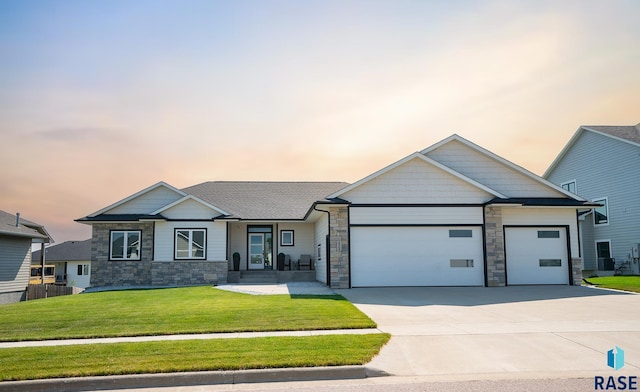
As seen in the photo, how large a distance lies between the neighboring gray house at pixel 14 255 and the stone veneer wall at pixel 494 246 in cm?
2243

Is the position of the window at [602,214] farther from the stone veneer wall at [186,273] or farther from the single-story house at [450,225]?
the stone veneer wall at [186,273]

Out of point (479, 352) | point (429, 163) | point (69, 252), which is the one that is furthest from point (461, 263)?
point (69, 252)

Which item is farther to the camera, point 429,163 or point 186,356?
point 429,163

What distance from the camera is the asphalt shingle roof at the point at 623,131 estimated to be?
27859mm

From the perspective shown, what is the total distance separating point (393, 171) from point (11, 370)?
49.3 feet

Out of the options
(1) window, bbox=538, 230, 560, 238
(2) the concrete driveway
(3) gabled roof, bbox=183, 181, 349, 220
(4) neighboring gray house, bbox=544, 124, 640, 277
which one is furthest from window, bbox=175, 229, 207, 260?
(4) neighboring gray house, bbox=544, 124, 640, 277

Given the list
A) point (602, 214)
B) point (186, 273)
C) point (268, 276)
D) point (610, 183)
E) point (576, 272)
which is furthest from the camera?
point (602, 214)

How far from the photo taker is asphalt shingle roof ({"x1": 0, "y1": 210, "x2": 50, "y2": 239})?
26695 mm

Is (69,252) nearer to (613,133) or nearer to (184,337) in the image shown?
(184,337)

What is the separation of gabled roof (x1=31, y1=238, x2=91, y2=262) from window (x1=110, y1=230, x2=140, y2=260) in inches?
1116

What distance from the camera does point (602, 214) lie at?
30.0 meters

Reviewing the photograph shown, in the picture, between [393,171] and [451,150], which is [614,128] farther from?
[393,171]

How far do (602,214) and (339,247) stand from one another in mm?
18567

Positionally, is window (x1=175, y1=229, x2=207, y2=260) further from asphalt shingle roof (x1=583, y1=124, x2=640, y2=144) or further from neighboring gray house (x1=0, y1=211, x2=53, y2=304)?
asphalt shingle roof (x1=583, y1=124, x2=640, y2=144)
